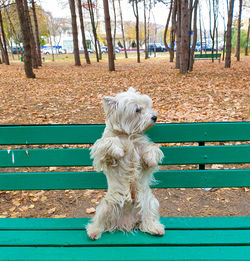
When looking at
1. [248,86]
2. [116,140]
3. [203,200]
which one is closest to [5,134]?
[116,140]

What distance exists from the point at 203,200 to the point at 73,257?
2167 millimetres

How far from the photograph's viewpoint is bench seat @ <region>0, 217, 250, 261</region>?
62.8 inches

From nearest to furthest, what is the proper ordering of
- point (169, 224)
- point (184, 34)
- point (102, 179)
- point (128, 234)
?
point (128, 234), point (169, 224), point (102, 179), point (184, 34)

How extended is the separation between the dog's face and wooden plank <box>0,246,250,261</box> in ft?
2.55

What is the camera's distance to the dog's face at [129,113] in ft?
5.28

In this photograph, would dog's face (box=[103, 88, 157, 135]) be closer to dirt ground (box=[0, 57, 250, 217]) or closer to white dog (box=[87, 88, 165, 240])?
white dog (box=[87, 88, 165, 240])

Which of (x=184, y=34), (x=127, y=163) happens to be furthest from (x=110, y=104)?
(x=184, y=34)

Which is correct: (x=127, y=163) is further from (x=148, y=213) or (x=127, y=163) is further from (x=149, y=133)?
(x=149, y=133)

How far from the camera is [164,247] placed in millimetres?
1661

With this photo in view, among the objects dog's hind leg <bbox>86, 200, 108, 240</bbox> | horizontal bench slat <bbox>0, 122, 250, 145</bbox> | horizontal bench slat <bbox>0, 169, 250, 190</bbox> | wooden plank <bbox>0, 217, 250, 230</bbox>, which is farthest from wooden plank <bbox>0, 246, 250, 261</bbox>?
horizontal bench slat <bbox>0, 122, 250, 145</bbox>

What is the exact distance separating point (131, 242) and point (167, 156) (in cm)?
83

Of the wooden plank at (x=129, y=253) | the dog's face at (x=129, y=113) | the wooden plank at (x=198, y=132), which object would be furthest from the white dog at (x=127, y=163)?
the wooden plank at (x=198, y=132)

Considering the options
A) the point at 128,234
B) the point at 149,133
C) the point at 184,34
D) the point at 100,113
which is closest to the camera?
the point at 128,234

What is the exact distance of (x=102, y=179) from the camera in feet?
7.70
